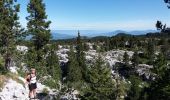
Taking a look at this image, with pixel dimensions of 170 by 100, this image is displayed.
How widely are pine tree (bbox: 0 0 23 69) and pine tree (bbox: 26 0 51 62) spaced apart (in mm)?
14965

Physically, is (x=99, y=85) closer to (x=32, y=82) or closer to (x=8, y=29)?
(x=8, y=29)

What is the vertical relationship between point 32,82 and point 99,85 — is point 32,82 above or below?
above

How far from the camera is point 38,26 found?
224 ft

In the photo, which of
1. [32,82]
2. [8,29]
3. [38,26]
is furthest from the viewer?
[38,26]

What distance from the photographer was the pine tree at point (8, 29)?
4638 centimetres

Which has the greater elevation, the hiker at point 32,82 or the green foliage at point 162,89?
the hiker at point 32,82

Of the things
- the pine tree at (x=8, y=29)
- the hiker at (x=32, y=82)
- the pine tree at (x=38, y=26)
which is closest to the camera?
the hiker at (x=32, y=82)

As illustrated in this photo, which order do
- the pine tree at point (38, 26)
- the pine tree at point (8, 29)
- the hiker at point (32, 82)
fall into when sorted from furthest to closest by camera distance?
the pine tree at point (38, 26) → the pine tree at point (8, 29) → the hiker at point (32, 82)

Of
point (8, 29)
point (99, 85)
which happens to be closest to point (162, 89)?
point (99, 85)

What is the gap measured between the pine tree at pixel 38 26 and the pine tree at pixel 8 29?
14965 mm

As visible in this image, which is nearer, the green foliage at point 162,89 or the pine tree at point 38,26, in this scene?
the green foliage at point 162,89

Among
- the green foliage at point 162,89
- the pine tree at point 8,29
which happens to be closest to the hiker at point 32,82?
the pine tree at point 8,29

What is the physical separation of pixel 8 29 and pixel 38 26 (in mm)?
19610

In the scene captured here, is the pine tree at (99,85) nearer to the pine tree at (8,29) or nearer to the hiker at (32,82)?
the pine tree at (8,29)
